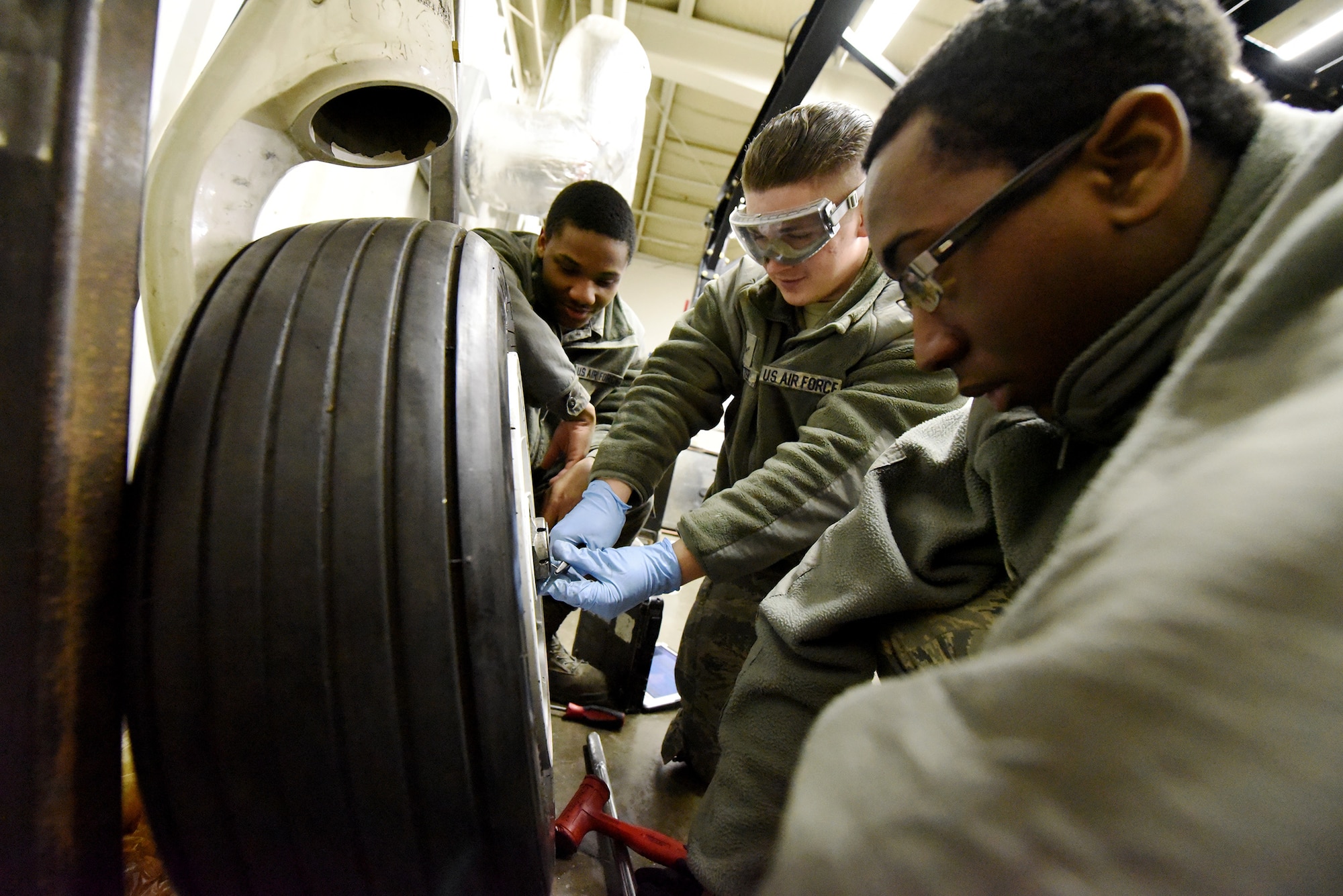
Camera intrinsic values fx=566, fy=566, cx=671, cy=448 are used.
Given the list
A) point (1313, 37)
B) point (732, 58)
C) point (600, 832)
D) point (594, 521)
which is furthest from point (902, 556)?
point (732, 58)

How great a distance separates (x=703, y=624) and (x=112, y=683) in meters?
1.04

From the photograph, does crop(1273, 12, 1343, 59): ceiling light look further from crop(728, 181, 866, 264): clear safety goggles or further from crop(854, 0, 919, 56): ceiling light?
crop(728, 181, 866, 264): clear safety goggles

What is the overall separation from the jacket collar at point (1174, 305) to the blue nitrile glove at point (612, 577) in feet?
2.33

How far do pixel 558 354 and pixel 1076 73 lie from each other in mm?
1078

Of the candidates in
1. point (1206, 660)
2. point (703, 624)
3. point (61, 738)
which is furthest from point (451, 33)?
point (703, 624)

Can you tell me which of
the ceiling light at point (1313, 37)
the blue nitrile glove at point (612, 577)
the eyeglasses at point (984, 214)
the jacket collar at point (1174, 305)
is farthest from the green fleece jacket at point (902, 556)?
the ceiling light at point (1313, 37)

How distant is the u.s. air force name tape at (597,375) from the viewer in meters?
1.81

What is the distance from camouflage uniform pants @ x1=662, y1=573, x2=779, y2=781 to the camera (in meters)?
1.25

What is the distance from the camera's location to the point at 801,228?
108cm

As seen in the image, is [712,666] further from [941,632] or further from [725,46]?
[725,46]

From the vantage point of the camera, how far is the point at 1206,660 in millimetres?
180

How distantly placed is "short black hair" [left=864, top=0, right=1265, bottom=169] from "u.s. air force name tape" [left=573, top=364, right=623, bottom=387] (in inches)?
54.9

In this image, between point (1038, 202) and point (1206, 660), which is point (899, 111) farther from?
point (1206, 660)

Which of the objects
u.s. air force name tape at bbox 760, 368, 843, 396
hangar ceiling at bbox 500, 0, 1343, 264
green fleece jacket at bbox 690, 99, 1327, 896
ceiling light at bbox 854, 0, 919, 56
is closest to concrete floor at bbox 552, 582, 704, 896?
green fleece jacket at bbox 690, 99, 1327, 896
